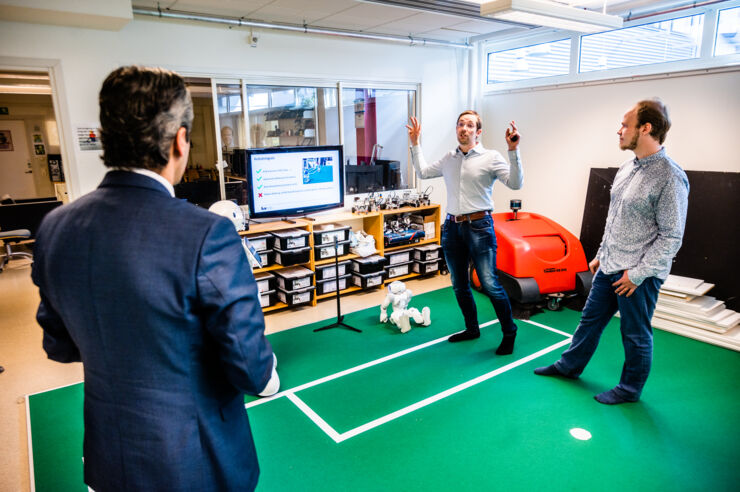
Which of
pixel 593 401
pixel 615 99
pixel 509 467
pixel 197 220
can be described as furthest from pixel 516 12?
pixel 197 220

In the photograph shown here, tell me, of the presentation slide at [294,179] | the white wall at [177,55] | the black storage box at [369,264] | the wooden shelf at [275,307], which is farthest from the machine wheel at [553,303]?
the white wall at [177,55]

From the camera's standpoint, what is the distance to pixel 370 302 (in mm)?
4512

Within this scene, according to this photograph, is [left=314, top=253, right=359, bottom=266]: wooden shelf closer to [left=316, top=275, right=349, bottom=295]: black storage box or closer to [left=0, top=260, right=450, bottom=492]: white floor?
[left=316, top=275, right=349, bottom=295]: black storage box

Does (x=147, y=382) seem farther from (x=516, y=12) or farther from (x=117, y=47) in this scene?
(x=117, y=47)

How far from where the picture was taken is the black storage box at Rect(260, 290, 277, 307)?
4133 millimetres

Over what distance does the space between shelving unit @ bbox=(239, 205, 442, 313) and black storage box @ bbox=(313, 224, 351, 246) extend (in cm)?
7

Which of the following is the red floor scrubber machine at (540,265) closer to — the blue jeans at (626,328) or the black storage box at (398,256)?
the black storage box at (398,256)

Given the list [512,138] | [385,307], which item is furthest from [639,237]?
[385,307]

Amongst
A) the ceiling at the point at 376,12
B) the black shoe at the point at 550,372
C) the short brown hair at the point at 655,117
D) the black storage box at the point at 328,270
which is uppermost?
the ceiling at the point at 376,12

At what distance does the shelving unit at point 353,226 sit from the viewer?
4.22m

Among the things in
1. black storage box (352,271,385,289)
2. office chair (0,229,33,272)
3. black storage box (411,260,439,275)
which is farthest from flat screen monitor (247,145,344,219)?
office chair (0,229,33,272)

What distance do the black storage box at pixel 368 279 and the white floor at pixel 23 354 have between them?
106 mm

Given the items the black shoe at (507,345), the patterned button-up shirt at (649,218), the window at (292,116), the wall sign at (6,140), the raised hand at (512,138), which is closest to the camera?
the patterned button-up shirt at (649,218)

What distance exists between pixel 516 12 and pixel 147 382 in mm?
3330
